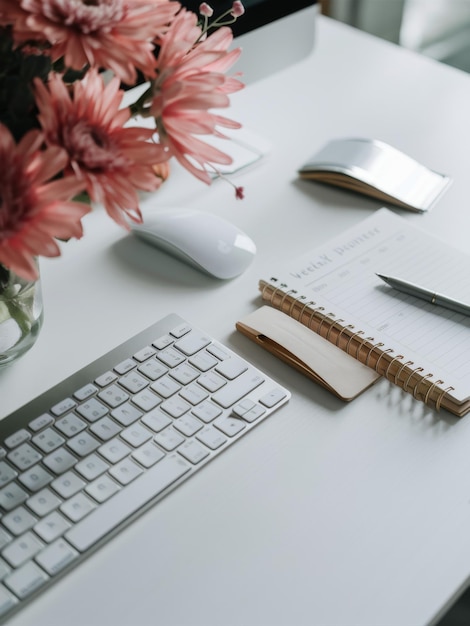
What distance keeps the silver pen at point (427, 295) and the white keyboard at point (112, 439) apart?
0.17 metres

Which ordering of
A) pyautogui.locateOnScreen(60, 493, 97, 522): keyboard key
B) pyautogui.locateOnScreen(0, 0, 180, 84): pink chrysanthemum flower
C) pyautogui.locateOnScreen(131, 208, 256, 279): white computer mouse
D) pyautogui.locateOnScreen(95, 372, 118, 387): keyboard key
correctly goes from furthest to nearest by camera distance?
1. pyautogui.locateOnScreen(131, 208, 256, 279): white computer mouse
2. pyautogui.locateOnScreen(95, 372, 118, 387): keyboard key
3. pyautogui.locateOnScreen(60, 493, 97, 522): keyboard key
4. pyautogui.locateOnScreen(0, 0, 180, 84): pink chrysanthemum flower

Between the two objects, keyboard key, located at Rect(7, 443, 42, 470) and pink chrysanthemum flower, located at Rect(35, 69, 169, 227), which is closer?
pink chrysanthemum flower, located at Rect(35, 69, 169, 227)

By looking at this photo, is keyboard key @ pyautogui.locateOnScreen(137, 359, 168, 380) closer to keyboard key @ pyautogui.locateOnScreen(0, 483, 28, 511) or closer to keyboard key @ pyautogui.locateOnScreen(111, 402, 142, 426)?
keyboard key @ pyautogui.locateOnScreen(111, 402, 142, 426)

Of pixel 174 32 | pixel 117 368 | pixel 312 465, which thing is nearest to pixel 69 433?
pixel 117 368

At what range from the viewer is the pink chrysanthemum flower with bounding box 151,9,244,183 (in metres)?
0.50

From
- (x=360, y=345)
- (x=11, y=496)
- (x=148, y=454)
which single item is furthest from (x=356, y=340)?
(x=11, y=496)

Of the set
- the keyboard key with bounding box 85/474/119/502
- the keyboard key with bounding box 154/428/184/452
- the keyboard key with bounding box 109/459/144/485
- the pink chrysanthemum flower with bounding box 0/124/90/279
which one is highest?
the pink chrysanthemum flower with bounding box 0/124/90/279

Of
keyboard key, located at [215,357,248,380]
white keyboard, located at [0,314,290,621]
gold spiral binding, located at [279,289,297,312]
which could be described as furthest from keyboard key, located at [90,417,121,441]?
gold spiral binding, located at [279,289,297,312]

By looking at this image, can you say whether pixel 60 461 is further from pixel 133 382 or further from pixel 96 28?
pixel 96 28

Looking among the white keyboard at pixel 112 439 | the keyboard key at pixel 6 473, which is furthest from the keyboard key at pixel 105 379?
the keyboard key at pixel 6 473

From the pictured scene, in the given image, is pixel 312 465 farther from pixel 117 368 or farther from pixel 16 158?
pixel 16 158

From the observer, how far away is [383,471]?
1.99 feet

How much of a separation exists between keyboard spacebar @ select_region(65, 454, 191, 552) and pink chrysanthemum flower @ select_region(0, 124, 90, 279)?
191 mm

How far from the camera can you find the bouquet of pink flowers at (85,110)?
45 cm
